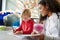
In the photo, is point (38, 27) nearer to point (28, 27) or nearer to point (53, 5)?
point (28, 27)

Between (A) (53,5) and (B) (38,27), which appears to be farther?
(B) (38,27)

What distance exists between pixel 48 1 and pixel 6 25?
357 mm

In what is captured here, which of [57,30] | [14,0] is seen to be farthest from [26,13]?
[14,0]

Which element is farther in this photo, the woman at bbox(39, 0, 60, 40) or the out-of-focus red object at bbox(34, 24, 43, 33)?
the out-of-focus red object at bbox(34, 24, 43, 33)

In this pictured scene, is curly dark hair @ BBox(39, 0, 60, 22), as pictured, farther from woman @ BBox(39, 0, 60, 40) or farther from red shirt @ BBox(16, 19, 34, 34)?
red shirt @ BBox(16, 19, 34, 34)

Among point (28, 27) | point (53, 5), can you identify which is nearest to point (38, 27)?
point (28, 27)

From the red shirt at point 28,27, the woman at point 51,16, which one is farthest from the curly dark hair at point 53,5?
the red shirt at point 28,27

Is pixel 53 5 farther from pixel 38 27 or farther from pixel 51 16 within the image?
pixel 38 27

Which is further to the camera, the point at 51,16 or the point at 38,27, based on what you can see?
the point at 38,27

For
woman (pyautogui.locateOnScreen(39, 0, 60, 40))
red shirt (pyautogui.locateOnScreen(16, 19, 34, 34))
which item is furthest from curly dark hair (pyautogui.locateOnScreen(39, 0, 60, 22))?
red shirt (pyautogui.locateOnScreen(16, 19, 34, 34))

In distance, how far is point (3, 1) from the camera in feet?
2.89

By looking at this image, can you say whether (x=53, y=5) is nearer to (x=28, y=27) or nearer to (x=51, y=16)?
(x=51, y=16)

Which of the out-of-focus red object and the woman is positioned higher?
the woman

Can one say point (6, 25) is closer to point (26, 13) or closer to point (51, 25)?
point (26, 13)
